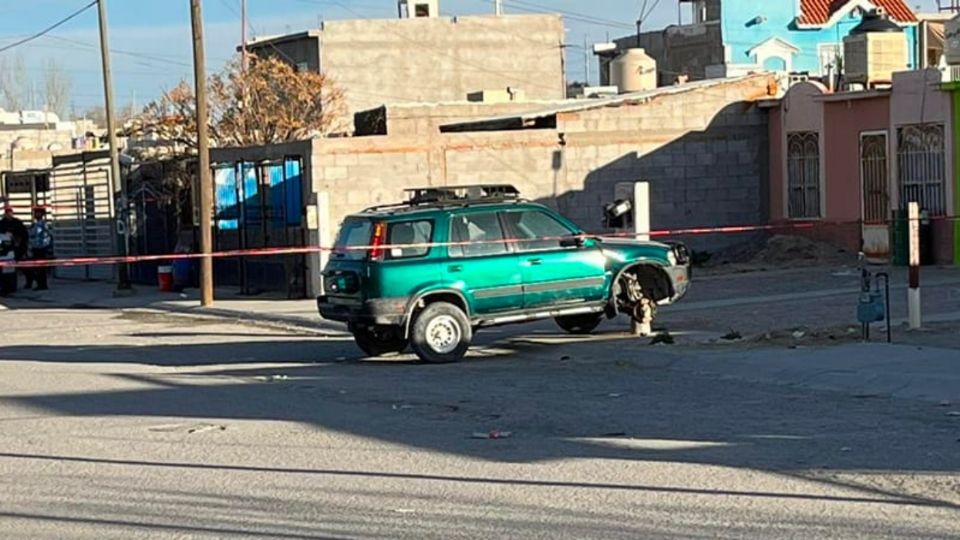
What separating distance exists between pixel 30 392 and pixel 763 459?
29.3ft

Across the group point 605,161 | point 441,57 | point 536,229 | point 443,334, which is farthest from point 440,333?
point 441,57

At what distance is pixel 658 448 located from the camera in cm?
1177

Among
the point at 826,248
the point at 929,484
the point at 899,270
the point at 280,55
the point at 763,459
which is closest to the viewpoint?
the point at 929,484

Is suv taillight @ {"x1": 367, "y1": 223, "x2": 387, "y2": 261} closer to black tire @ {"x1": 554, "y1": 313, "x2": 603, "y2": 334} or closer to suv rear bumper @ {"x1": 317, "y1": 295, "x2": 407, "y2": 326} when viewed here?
suv rear bumper @ {"x1": 317, "y1": 295, "x2": 407, "y2": 326}

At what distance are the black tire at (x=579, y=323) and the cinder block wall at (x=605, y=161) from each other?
33.7ft

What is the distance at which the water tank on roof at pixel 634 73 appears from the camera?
147ft

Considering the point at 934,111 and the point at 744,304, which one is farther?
the point at 934,111

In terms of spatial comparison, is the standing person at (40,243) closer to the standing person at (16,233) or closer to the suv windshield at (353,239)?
the standing person at (16,233)

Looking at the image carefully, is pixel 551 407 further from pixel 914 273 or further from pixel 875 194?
→ pixel 875 194

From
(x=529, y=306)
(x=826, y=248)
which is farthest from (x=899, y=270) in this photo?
(x=529, y=306)

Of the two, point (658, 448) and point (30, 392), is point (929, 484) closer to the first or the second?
point (658, 448)

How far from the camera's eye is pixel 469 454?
1183 cm

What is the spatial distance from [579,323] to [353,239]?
3.72m

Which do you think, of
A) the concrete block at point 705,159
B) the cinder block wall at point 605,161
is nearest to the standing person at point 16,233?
the cinder block wall at point 605,161
